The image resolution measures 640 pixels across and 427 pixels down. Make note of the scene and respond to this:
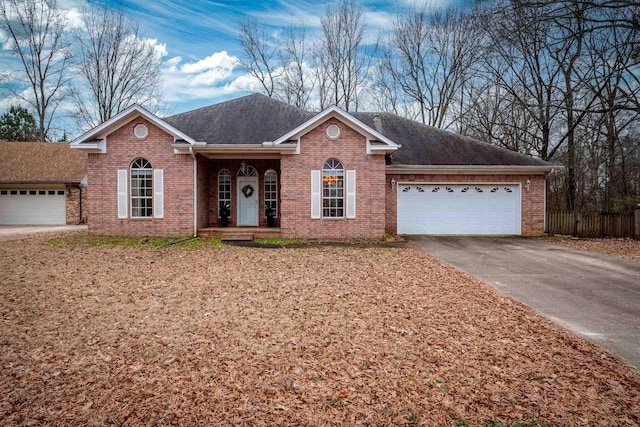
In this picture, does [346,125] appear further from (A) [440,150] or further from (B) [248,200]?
(B) [248,200]

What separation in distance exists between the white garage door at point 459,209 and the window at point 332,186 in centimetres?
288

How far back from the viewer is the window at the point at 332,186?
42.3 feet

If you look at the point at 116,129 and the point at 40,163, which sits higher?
the point at 116,129

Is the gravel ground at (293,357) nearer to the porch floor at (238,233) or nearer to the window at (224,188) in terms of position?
the porch floor at (238,233)

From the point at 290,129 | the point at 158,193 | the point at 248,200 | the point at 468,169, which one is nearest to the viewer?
the point at 158,193

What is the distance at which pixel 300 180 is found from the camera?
12.8 meters

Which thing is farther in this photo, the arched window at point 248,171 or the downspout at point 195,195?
the arched window at point 248,171

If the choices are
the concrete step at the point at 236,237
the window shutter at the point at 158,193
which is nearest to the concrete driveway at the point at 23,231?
the window shutter at the point at 158,193

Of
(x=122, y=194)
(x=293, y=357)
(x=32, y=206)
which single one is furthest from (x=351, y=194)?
(x=32, y=206)

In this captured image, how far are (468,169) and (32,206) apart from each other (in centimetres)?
2273

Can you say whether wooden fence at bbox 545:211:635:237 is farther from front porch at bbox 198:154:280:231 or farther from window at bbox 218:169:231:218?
window at bbox 218:169:231:218

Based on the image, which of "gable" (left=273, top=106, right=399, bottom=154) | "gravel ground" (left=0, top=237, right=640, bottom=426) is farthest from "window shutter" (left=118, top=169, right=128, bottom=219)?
"gravel ground" (left=0, top=237, right=640, bottom=426)

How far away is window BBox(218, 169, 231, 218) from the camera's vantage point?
49.0ft

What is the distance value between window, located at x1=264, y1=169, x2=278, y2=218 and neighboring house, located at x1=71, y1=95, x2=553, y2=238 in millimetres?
43
